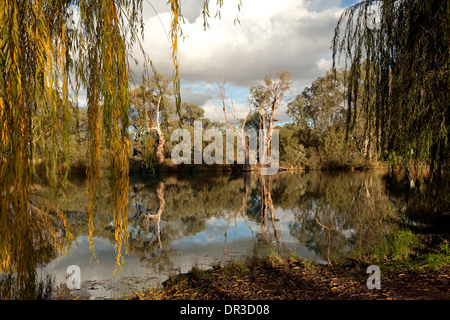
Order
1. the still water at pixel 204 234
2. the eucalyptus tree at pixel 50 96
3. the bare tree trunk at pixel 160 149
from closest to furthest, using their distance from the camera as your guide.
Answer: the eucalyptus tree at pixel 50 96
the still water at pixel 204 234
the bare tree trunk at pixel 160 149

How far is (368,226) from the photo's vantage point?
22.6 feet

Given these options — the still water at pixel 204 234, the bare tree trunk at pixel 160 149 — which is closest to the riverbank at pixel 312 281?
the still water at pixel 204 234

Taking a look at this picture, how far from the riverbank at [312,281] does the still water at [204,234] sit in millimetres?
483

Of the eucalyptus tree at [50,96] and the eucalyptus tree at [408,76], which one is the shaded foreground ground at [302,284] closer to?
the eucalyptus tree at [408,76]

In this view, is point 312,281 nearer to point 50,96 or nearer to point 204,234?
point 50,96

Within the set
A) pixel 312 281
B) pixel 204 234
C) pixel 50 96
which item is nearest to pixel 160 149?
pixel 204 234

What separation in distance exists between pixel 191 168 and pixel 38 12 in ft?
87.9

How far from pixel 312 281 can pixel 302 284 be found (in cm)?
15

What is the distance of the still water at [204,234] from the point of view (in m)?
4.39

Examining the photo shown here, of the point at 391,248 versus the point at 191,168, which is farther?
the point at 191,168

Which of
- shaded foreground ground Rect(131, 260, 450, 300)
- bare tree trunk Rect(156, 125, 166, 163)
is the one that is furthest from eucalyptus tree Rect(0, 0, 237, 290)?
bare tree trunk Rect(156, 125, 166, 163)

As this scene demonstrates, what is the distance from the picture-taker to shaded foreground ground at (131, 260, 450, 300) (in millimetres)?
2936

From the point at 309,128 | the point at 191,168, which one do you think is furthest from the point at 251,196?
the point at 309,128
